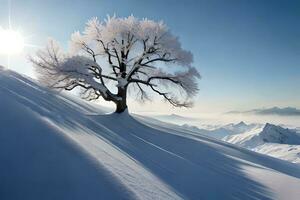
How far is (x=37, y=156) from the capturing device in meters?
7.81

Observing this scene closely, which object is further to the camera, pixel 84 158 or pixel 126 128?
pixel 126 128

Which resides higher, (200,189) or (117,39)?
(117,39)

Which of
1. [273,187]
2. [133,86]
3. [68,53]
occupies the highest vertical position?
[68,53]

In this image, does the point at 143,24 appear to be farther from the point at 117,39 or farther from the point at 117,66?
the point at 117,66

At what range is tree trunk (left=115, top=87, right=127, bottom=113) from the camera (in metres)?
24.5

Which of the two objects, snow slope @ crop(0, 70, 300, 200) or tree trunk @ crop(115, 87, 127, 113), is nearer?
snow slope @ crop(0, 70, 300, 200)

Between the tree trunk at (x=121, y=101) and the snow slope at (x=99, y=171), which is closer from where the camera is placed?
the snow slope at (x=99, y=171)

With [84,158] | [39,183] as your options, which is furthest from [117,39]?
[39,183]

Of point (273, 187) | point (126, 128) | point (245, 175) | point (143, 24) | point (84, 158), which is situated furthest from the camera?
point (143, 24)

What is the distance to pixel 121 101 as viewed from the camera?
24.5 metres

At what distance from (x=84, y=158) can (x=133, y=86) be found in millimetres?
18894

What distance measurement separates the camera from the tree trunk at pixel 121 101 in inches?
964

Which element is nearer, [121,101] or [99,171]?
[99,171]

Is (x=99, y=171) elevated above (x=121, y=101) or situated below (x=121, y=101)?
below
